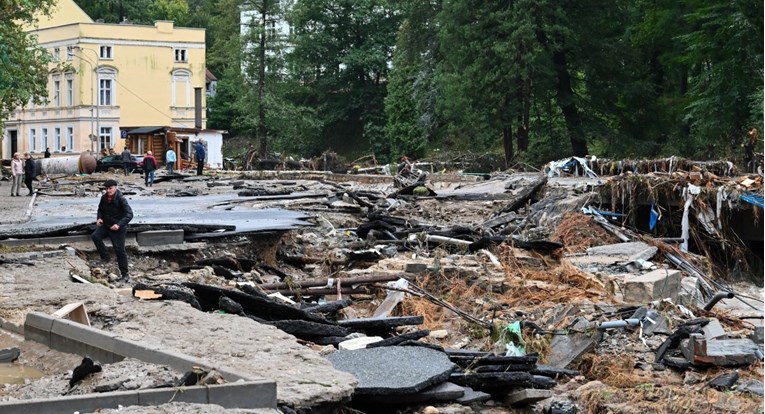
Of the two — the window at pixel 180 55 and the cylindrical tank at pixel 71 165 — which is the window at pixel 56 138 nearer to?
the window at pixel 180 55

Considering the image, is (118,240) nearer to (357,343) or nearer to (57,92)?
(357,343)

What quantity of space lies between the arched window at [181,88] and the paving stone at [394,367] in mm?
69346

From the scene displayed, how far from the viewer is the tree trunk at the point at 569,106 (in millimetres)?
48312

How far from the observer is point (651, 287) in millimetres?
13992

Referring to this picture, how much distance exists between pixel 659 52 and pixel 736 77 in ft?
43.9

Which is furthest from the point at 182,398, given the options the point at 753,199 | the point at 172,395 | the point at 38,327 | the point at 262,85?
the point at 262,85

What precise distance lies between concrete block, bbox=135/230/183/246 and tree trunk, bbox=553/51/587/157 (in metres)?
33.3

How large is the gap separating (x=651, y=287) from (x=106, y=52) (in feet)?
214

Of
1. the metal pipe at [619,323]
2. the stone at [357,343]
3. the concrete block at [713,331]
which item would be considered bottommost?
the concrete block at [713,331]

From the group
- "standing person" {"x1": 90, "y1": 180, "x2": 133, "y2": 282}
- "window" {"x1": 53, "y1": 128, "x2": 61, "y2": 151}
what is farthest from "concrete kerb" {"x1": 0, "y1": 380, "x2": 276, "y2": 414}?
"window" {"x1": 53, "y1": 128, "x2": 61, "y2": 151}

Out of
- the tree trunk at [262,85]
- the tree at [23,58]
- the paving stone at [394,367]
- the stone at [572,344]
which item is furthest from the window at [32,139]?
the paving stone at [394,367]

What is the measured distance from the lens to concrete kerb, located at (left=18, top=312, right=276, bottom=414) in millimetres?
6875

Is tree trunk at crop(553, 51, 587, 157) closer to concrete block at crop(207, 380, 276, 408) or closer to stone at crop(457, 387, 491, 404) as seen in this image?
stone at crop(457, 387, 491, 404)

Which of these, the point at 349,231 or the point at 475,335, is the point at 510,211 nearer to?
the point at 349,231
